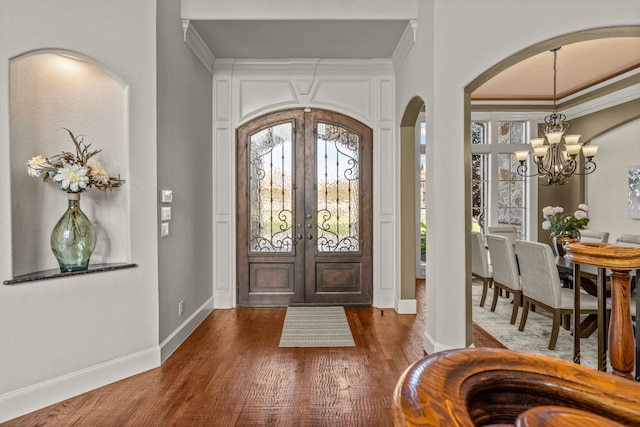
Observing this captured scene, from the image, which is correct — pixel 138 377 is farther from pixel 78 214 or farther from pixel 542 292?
pixel 542 292

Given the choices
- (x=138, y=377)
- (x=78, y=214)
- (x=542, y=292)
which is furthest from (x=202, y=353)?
(x=542, y=292)

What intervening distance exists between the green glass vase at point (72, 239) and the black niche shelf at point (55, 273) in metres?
0.06

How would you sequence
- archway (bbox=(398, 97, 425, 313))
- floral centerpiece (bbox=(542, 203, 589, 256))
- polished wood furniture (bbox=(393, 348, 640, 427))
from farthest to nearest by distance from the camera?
archway (bbox=(398, 97, 425, 313))
floral centerpiece (bbox=(542, 203, 589, 256))
polished wood furniture (bbox=(393, 348, 640, 427))

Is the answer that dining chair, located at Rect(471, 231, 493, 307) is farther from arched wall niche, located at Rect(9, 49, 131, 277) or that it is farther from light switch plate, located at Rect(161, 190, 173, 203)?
arched wall niche, located at Rect(9, 49, 131, 277)

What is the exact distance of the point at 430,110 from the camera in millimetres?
3209

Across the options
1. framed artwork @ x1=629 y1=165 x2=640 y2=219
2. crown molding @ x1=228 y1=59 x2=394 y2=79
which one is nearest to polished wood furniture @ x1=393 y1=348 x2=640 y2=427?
crown molding @ x1=228 y1=59 x2=394 y2=79

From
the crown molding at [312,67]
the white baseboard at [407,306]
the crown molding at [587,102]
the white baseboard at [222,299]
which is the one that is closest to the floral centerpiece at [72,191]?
the white baseboard at [222,299]

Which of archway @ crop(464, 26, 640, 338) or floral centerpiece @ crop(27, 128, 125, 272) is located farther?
archway @ crop(464, 26, 640, 338)

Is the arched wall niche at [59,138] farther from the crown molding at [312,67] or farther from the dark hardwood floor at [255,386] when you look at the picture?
the crown molding at [312,67]

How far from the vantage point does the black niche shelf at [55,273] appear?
2354mm

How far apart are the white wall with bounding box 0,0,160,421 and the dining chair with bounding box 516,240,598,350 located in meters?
3.31

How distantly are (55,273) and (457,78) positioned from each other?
Answer: 3319 mm

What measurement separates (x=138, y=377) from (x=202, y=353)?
1.85 ft

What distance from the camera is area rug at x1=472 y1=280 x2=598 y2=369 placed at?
319 cm
